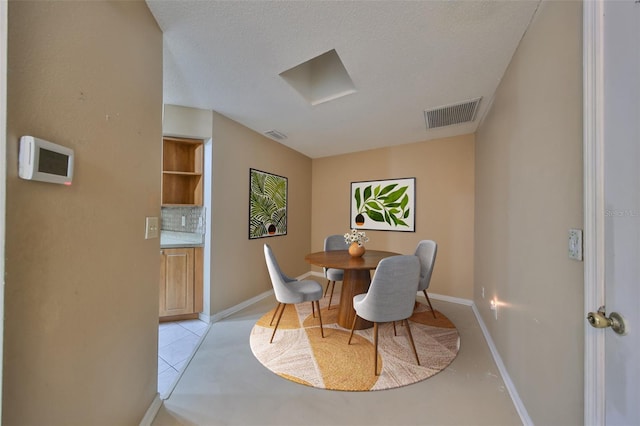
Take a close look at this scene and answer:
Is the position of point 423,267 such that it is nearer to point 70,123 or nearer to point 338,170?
point 338,170

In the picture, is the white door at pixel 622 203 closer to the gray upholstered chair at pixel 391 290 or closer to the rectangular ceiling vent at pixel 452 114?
the gray upholstered chair at pixel 391 290

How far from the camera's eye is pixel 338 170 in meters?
4.32

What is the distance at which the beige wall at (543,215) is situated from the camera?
3.24 feet

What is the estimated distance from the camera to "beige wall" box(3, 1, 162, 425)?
70 cm

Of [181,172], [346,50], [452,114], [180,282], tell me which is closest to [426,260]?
[452,114]

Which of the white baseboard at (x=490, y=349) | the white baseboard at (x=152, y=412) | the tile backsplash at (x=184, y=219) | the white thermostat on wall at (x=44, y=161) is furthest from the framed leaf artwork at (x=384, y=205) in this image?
the white thermostat on wall at (x=44, y=161)

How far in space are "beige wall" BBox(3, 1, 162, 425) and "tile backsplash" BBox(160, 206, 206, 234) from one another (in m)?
1.41

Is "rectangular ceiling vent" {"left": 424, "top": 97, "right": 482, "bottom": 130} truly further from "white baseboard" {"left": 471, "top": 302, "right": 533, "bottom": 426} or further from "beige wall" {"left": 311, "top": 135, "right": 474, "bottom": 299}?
"white baseboard" {"left": 471, "top": 302, "right": 533, "bottom": 426}

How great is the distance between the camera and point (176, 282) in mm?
2643

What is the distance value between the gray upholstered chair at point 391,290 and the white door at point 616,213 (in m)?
0.95

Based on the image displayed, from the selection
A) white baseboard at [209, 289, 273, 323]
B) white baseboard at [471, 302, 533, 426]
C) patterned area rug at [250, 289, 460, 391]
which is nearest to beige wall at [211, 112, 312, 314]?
white baseboard at [209, 289, 273, 323]

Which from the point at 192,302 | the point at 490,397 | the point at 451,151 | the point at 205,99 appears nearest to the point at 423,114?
the point at 451,151

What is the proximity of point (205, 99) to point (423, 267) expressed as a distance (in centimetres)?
303

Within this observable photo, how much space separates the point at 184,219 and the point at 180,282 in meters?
0.85
